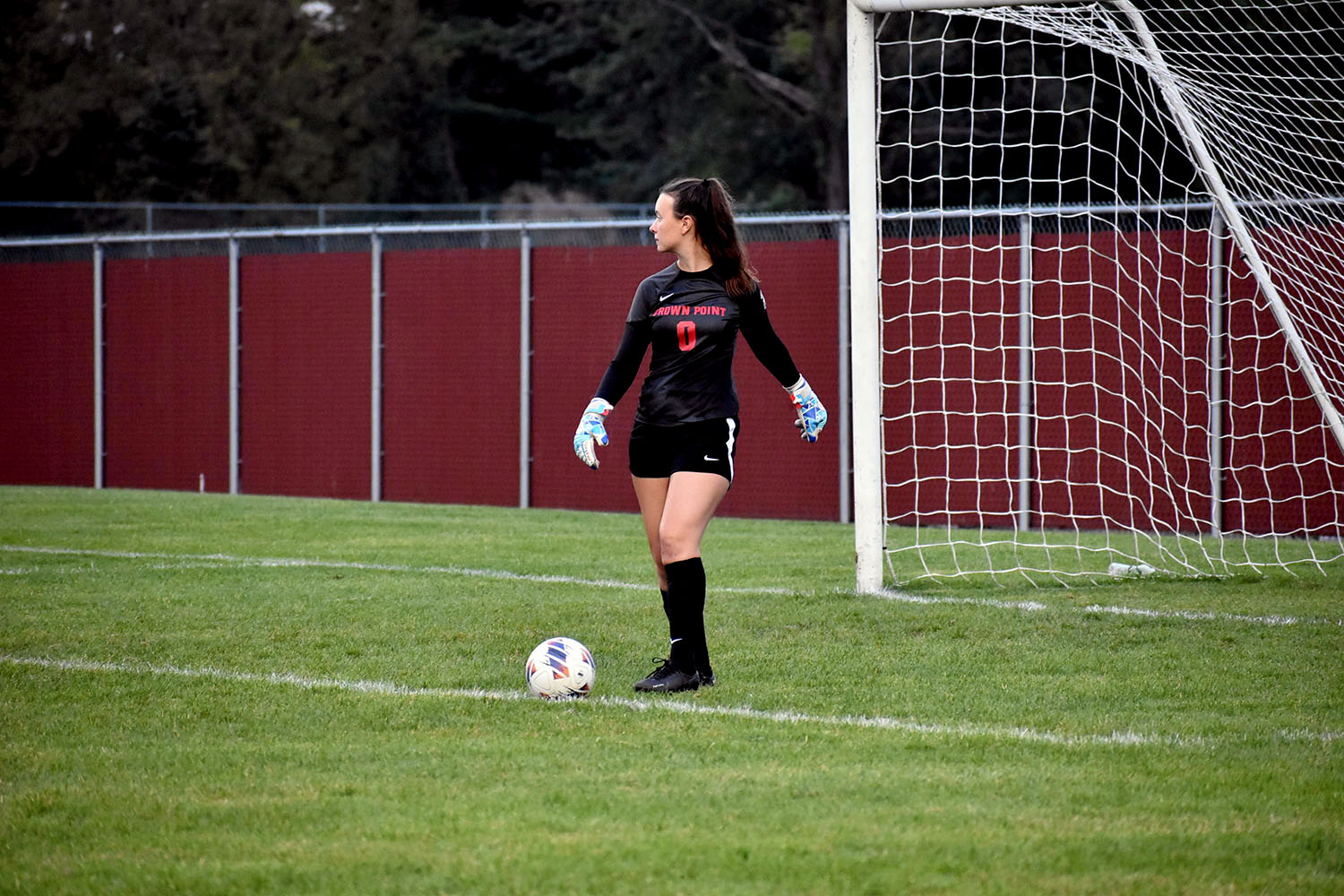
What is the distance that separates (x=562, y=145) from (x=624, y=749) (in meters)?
43.3

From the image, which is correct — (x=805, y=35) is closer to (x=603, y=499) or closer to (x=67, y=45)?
(x=67, y=45)

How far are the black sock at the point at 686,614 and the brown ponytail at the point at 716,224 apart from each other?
1.16 metres

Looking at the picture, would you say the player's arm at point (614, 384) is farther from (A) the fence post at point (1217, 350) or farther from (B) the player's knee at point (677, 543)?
(A) the fence post at point (1217, 350)

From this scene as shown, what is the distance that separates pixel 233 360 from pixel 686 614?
14.5 meters

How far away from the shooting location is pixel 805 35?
37.3 m

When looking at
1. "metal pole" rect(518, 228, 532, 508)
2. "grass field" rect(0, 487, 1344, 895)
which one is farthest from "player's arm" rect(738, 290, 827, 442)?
"metal pole" rect(518, 228, 532, 508)

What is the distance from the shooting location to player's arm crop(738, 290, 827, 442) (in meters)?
6.97

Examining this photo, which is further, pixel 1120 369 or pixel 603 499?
pixel 603 499

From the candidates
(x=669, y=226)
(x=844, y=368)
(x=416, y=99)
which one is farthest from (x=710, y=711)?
(x=416, y=99)

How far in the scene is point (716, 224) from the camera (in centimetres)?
686

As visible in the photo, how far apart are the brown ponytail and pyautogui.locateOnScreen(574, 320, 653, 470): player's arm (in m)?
0.41

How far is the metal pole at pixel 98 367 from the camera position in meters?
21.0

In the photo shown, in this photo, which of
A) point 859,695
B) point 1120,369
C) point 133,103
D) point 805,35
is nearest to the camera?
point 859,695

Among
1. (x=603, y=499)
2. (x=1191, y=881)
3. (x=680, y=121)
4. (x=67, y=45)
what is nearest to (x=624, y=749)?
(x=1191, y=881)
